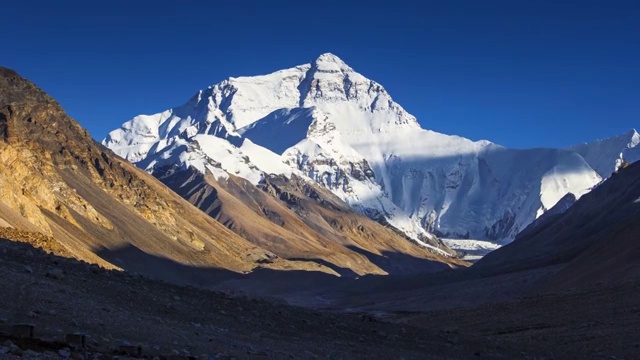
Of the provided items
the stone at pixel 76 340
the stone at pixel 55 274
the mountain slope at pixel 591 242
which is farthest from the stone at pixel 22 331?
the mountain slope at pixel 591 242

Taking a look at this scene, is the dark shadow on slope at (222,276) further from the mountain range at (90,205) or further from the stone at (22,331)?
the stone at (22,331)

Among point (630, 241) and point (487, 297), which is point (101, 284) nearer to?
point (630, 241)

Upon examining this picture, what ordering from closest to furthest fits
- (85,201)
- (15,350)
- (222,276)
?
(15,350) < (85,201) < (222,276)

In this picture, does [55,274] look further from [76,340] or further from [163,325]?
[76,340]

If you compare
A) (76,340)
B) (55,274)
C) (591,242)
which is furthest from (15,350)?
(591,242)

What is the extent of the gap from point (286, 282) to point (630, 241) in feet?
328

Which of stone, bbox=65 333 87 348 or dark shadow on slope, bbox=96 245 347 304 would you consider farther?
dark shadow on slope, bbox=96 245 347 304

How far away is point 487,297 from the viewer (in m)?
93.7

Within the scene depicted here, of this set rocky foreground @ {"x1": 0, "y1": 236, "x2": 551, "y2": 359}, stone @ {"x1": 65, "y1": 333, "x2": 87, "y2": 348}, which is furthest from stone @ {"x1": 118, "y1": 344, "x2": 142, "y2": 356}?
stone @ {"x1": 65, "y1": 333, "x2": 87, "y2": 348}

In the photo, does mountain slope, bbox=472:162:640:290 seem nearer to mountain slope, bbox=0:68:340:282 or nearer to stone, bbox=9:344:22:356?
mountain slope, bbox=0:68:340:282

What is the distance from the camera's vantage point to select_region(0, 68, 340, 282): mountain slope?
361 feet

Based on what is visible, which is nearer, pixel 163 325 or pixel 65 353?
pixel 65 353

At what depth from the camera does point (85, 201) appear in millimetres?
133875

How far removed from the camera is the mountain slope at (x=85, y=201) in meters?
110
